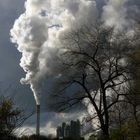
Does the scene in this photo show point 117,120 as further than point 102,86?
Yes

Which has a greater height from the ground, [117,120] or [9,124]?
[117,120]

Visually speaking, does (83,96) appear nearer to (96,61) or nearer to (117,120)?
(96,61)

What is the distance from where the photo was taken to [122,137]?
1357 inches

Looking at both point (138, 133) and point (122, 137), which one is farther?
point (138, 133)

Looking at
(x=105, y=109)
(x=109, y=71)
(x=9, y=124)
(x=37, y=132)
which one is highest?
(x=37, y=132)

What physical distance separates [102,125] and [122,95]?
3473mm

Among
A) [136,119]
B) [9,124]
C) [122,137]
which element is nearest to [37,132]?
[136,119]

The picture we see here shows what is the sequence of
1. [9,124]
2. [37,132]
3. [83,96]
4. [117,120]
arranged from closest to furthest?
[9,124] < [83,96] < [117,120] < [37,132]

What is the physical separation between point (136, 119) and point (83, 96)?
5357mm

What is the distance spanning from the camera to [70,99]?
131 feet

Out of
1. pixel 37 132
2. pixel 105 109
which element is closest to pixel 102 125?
pixel 105 109

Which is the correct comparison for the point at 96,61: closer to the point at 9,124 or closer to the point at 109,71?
the point at 109,71

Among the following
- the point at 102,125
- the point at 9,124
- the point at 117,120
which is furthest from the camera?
the point at 117,120

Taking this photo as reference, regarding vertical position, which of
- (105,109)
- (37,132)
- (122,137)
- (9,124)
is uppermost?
(37,132)
